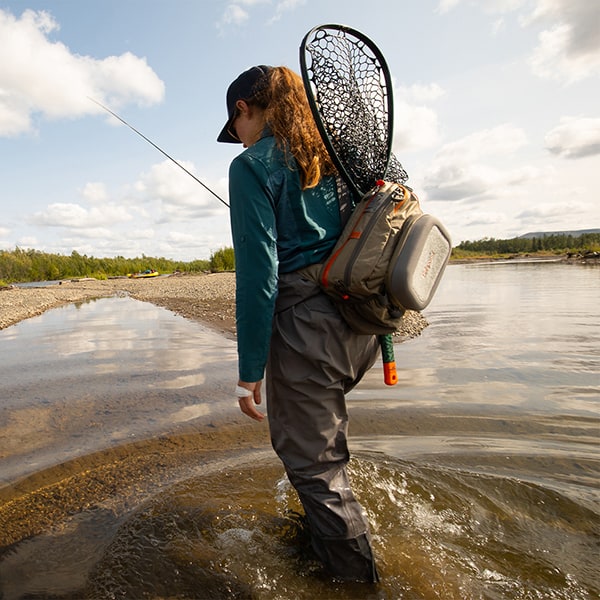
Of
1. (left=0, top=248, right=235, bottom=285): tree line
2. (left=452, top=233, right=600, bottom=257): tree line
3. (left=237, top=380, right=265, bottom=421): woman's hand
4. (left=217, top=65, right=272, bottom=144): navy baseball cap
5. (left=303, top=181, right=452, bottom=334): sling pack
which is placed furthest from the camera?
(left=452, top=233, right=600, bottom=257): tree line

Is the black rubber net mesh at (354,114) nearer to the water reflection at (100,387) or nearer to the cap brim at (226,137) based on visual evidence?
the cap brim at (226,137)

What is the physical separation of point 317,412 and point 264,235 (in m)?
0.85

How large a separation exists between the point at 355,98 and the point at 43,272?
90297 millimetres

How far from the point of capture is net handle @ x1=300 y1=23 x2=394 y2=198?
86.3 inches

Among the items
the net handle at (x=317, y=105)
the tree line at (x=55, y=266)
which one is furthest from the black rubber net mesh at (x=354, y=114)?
the tree line at (x=55, y=266)

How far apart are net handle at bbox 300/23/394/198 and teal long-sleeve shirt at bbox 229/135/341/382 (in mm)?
221

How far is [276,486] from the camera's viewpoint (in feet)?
10.6

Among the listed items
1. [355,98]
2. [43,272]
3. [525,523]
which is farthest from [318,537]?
[43,272]

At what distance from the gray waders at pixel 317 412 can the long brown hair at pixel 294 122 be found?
1.74 ft

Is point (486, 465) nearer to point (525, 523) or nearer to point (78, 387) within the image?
point (525, 523)

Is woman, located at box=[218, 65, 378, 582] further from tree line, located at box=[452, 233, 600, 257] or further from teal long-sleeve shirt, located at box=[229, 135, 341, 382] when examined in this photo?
tree line, located at box=[452, 233, 600, 257]

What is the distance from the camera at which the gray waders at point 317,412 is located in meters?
2.14

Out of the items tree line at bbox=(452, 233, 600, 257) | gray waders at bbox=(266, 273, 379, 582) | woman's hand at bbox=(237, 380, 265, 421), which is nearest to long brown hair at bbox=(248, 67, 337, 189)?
gray waders at bbox=(266, 273, 379, 582)

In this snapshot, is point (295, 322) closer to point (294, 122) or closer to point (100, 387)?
point (294, 122)
